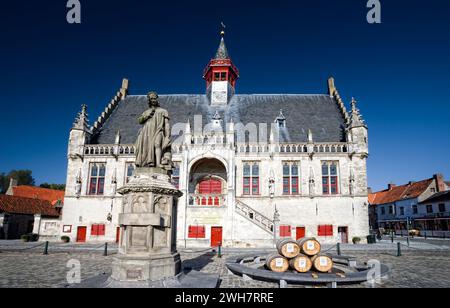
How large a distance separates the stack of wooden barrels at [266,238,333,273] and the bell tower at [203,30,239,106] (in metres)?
22.6

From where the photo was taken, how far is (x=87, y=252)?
16.8 meters

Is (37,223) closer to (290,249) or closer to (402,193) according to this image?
(290,249)

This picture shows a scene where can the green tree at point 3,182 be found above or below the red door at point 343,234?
above

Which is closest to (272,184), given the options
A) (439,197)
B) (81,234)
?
(81,234)

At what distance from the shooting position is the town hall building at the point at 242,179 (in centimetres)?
2184

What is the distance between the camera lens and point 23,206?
30.2 m

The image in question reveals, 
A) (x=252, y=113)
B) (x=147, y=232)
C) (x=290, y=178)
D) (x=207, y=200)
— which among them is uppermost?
(x=252, y=113)

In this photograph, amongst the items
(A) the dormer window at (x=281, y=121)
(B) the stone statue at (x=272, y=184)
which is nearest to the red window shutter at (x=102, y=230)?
(B) the stone statue at (x=272, y=184)

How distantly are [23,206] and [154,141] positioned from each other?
100 ft

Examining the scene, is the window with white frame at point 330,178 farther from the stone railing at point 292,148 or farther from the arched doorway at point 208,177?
the arched doorway at point 208,177

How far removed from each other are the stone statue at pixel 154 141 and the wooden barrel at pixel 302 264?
16.9 ft
